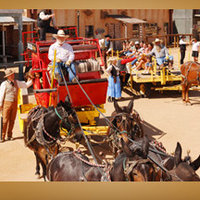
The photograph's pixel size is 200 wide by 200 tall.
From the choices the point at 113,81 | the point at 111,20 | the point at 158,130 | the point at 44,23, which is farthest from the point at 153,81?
the point at 111,20

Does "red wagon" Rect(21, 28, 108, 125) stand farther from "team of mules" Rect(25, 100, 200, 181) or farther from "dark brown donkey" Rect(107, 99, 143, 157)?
"dark brown donkey" Rect(107, 99, 143, 157)

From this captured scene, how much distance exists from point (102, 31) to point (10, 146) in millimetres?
16055

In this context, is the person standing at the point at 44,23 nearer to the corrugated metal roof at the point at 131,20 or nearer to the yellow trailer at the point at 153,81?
the yellow trailer at the point at 153,81

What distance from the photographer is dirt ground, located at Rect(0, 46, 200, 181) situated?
315 inches

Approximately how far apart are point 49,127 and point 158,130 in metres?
3.94

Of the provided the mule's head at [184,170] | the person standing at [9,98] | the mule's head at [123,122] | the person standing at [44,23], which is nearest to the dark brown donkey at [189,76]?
the person standing at [44,23]

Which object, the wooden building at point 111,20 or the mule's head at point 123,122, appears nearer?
the mule's head at point 123,122

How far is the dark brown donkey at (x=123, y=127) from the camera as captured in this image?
738cm

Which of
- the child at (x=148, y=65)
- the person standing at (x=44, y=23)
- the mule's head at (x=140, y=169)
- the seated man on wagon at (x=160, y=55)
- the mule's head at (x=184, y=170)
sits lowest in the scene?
the mule's head at (x=184, y=170)

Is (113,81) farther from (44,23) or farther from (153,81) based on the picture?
(44,23)

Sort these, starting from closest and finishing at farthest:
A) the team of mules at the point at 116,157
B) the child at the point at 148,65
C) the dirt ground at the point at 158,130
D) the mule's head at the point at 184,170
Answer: the team of mules at the point at 116,157
the mule's head at the point at 184,170
the dirt ground at the point at 158,130
the child at the point at 148,65

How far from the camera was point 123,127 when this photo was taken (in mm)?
7383

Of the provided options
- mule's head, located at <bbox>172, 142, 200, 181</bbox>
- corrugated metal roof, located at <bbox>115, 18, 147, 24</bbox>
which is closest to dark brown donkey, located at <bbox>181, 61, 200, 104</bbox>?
mule's head, located at <bbox>172, 142, 200, 181</bbox>

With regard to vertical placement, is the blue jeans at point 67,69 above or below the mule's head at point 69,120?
above
